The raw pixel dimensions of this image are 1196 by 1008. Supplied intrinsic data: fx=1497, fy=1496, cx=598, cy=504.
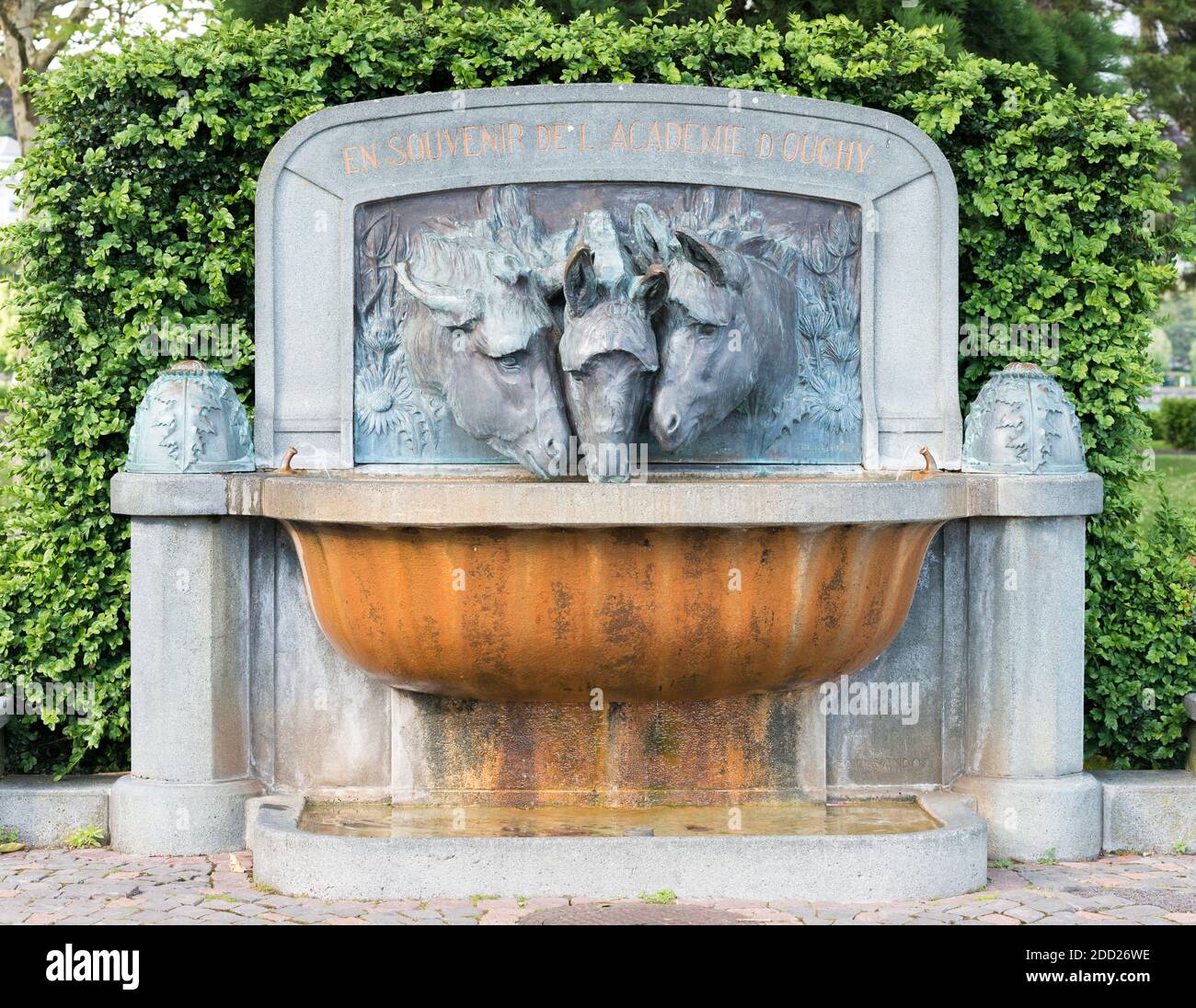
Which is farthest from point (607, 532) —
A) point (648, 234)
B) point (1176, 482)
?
point (1176, 482)

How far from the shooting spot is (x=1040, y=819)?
546 cm

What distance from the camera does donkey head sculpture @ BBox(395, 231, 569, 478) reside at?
5062 mm

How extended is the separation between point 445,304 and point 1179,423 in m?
24.9

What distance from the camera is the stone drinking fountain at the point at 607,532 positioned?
4.80 meters

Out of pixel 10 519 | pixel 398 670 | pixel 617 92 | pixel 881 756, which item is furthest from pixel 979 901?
pixel 10 519

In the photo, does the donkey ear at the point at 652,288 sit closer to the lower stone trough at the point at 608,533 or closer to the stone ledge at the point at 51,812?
the lower stone trough at the point at 608,533

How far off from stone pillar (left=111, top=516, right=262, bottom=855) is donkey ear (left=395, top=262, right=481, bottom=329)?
106 centimetres

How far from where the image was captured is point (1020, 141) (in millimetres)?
5996

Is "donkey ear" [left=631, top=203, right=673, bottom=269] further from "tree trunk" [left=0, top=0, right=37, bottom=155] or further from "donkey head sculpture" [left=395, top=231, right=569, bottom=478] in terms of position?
"tree trunk" [left=0, top=0, right=37, bottom=155]

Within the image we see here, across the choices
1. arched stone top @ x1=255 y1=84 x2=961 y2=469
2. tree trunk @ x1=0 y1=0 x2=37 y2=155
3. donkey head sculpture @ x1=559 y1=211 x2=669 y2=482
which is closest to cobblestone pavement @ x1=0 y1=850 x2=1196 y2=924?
donkey head sculpture @ x1=559 y1=211 x2=669 y2=482

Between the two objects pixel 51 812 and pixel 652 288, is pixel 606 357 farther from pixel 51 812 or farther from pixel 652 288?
pixel 51 812

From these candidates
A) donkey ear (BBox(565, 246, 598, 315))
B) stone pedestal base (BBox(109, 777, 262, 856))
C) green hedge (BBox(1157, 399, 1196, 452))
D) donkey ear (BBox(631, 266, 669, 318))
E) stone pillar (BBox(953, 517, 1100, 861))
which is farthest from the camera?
green hedge (BBox(1157, 399, 1196, 452))

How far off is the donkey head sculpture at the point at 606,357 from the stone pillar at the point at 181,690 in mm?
1442

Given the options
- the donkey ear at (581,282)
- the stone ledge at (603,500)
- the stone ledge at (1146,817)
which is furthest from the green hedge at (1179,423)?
the donkey ear at (581,282)
